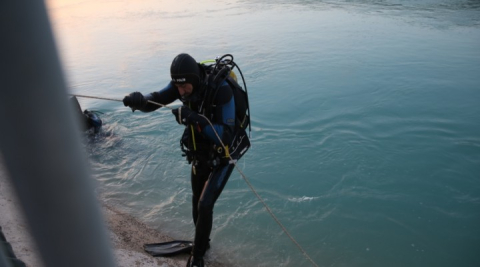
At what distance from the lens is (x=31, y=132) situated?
563 millimetres

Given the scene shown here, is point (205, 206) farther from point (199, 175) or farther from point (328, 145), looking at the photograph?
point (328, 145)

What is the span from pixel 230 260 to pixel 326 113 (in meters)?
4.19

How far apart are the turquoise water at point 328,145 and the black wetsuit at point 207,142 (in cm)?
83

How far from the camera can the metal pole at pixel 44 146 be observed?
1.73 feet

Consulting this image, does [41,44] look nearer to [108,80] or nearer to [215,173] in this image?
[215,173]

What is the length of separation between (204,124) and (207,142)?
32 cm

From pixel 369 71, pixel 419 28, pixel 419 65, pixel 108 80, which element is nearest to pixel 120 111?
pixel 108 80

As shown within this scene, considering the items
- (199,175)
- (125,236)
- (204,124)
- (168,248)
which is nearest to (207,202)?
(199,175)

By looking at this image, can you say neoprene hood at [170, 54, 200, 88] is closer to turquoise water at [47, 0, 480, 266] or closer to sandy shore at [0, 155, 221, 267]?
turquoise water at [47, 0, 480, 266]

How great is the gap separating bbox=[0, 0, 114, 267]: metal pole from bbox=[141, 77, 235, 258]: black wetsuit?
2.38 metres

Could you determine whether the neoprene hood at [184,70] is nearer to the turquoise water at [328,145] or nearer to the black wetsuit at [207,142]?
the black wetsuit at [207,142]

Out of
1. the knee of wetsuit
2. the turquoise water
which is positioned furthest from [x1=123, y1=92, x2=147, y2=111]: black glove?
the knee of wetsuit

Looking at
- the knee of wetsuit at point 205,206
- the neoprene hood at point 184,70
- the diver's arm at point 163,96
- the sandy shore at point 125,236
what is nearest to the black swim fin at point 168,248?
the sandy shore at point 125,236

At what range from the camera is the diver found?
3055 mm
